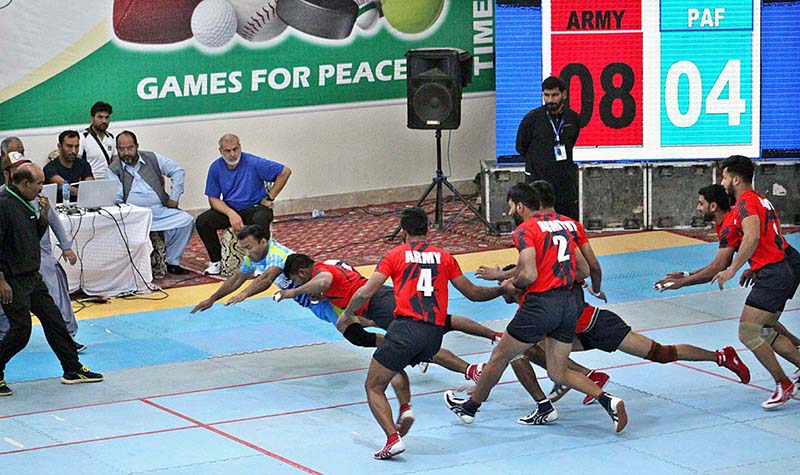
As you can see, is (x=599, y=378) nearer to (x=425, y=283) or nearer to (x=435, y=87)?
(x=425, y=283)

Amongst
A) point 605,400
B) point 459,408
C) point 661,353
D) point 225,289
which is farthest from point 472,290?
point 225,289

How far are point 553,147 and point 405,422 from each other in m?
5.61

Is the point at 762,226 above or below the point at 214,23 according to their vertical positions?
below

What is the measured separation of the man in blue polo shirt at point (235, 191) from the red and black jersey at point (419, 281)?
222 inches

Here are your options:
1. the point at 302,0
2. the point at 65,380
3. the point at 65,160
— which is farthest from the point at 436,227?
the point at 65,380

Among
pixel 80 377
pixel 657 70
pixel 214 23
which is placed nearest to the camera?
pixel 80 377

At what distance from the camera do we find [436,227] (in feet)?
52.2

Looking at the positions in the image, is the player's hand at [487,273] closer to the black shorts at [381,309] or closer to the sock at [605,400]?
the sock at [605,400]

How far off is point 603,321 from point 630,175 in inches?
277

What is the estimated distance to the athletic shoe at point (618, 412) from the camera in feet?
27.9

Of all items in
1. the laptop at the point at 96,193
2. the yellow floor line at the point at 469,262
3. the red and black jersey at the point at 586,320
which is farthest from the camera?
the laptop at the point at 96,193

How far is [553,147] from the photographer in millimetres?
13305

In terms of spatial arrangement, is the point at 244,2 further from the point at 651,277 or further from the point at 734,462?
the point at 734,462

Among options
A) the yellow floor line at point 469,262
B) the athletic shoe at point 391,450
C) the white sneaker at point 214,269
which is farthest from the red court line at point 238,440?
the white sneaker at point 214,269
